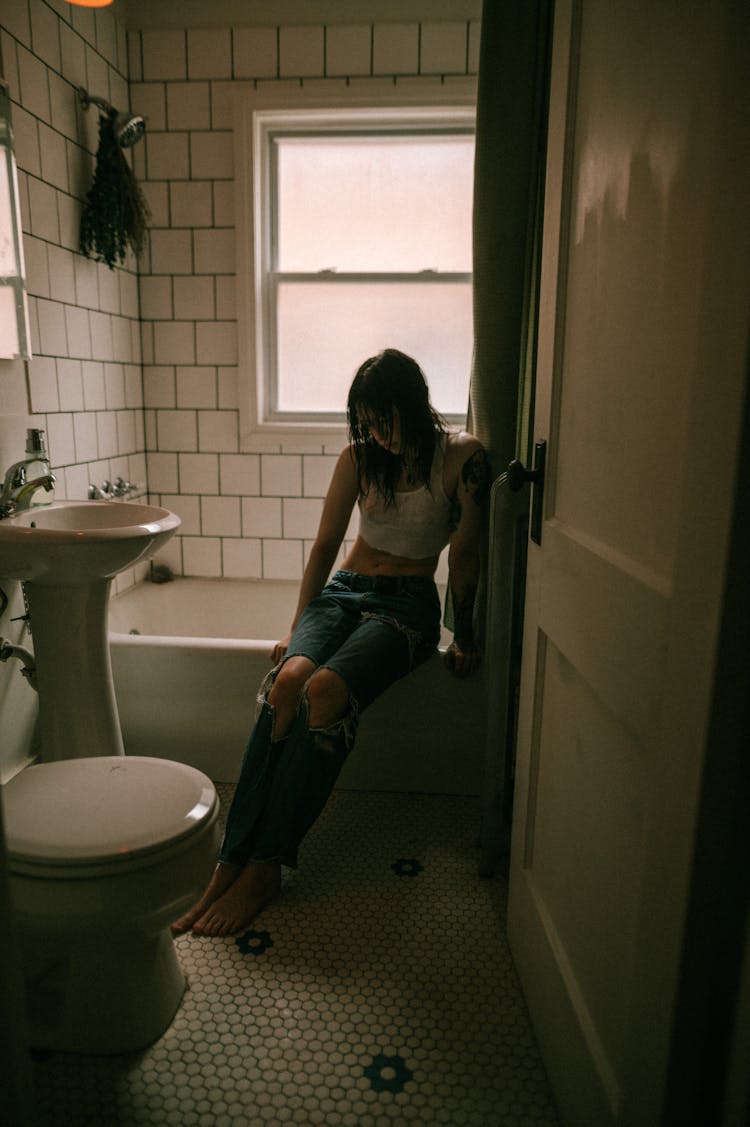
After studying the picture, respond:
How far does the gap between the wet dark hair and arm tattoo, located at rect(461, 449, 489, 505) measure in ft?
0.37

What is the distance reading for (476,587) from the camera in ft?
6.45

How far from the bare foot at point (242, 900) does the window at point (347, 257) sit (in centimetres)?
183

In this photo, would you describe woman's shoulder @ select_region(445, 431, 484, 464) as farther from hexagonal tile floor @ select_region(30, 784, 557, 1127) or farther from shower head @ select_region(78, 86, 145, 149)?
shower head @ select_region(78, 86, 145, 149)

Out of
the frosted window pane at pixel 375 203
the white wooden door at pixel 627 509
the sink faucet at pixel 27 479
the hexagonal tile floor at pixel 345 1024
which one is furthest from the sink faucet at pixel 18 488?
the frosted window pane at pixel 375 203

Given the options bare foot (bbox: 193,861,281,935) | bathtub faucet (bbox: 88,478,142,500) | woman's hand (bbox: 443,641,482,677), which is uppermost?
bathtub faucet (bbox: 88,478,142,500)

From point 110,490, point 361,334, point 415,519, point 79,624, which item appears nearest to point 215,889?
point 79,624

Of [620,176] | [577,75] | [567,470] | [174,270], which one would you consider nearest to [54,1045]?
[567,470]

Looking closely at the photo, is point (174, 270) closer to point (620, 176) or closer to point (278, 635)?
point (278, 635)

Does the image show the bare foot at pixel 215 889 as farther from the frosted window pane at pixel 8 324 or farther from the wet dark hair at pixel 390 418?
the frosted window pane at pixel 8 324

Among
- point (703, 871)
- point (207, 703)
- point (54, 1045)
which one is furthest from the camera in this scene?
point (207, 703)

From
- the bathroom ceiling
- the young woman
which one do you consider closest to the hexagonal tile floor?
the young woman

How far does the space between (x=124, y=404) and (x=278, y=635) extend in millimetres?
1081

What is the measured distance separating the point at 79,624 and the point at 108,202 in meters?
1.50

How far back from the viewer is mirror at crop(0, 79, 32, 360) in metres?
2.02
